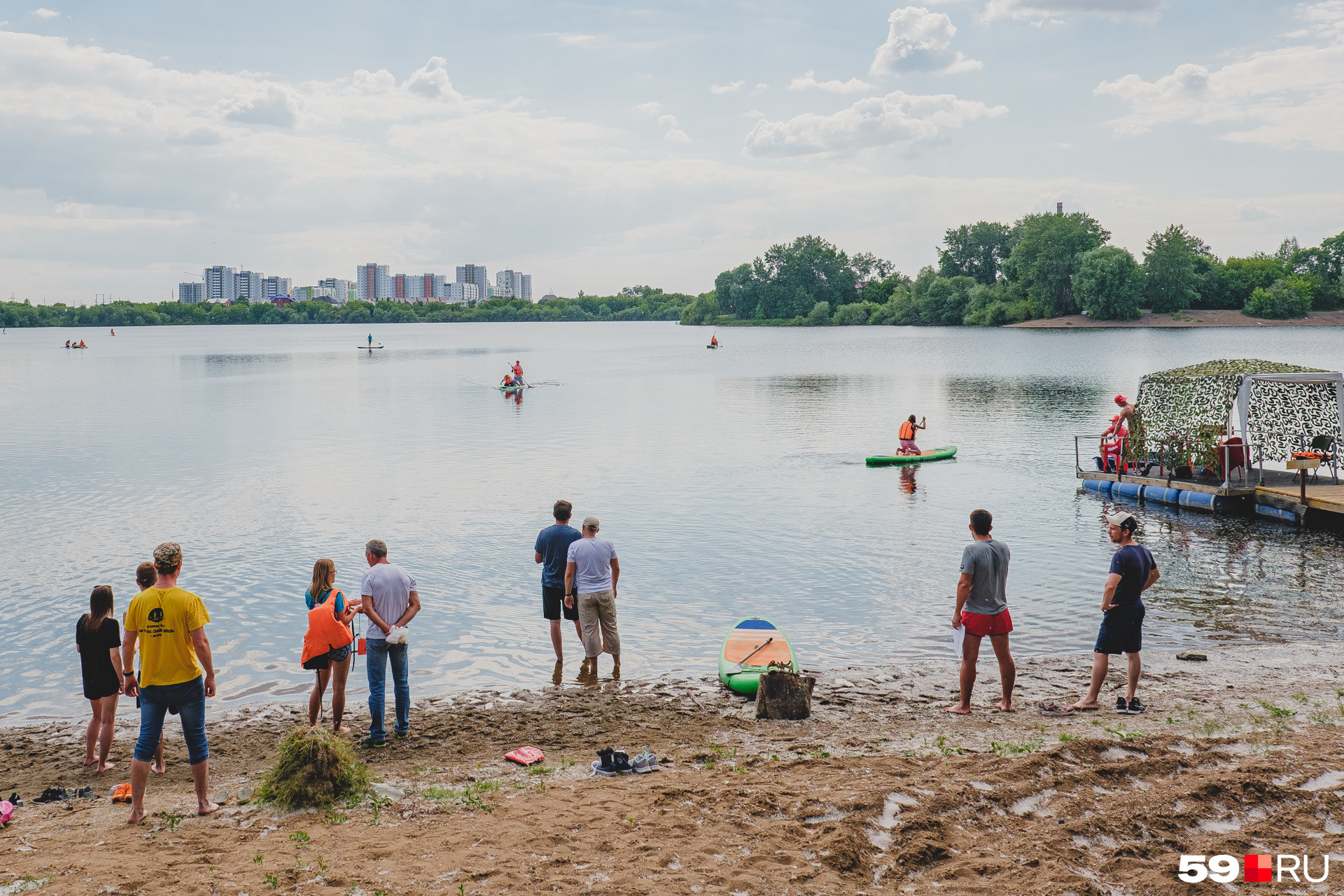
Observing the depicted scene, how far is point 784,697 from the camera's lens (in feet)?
34.0

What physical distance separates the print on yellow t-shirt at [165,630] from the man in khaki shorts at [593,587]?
16.2ft

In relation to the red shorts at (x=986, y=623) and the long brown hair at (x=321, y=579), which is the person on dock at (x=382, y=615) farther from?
the red shorts at (x=986, y=623)

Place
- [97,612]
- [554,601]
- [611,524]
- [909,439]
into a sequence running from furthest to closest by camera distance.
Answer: [909,439] < [611,524] < [554,601] < [97,612]

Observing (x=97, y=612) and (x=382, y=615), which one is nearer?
(x=97, y=612)

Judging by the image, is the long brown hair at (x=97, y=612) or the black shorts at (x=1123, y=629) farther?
the black shorts at (x=1123, y=629)

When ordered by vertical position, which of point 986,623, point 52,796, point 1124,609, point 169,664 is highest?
point 169,664

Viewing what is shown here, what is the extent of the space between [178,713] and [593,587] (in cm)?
517

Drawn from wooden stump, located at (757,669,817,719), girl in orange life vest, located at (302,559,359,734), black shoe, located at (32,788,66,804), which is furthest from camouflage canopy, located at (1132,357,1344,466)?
black shoe, located at (32,788,66,804)

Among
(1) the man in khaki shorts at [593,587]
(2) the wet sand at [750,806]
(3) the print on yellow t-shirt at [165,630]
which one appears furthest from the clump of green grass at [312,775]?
(1) the man in khaki shorts at [593,587]

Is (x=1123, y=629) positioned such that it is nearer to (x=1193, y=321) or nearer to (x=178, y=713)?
(x=178, y=713)

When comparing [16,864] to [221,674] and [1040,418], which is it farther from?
[1040,418]

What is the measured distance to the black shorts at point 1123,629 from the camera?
9797 millimetres

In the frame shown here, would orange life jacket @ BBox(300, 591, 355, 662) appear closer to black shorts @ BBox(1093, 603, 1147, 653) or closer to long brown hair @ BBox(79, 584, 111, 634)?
long brown hair @ BBox(79, 584, 111, 634)

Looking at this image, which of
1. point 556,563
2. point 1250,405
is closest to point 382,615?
point 556,563
